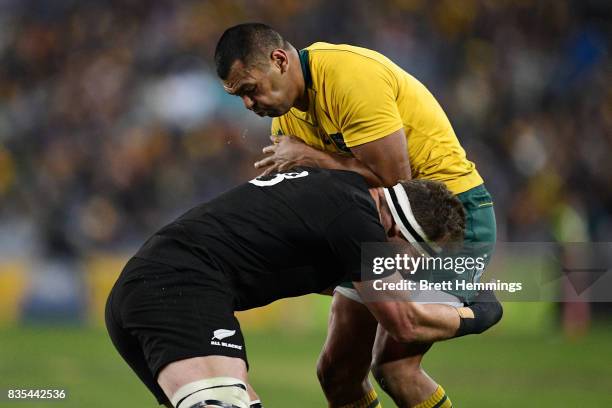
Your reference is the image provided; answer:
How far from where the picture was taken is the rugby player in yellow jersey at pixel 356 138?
4.99m

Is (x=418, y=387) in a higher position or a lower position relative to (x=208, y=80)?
lower

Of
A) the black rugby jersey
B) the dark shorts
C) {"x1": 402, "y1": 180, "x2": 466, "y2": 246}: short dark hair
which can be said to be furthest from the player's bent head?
{"x1": 402, "y1": 180, "x2": 466, "y2": 246}: short dark hair

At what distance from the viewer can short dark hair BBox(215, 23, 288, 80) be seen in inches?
196

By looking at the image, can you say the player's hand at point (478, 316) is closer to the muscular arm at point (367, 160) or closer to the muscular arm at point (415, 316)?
the muscular arm at point (415, 316)

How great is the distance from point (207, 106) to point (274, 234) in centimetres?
995

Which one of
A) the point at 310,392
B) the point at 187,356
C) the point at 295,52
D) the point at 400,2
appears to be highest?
the point at 400,2

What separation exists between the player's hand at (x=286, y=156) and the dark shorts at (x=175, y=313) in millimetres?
978

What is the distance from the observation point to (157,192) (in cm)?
1344

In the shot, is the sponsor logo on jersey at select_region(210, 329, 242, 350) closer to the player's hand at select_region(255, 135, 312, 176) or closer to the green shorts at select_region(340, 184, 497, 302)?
the player's hand at select_region(255, 135, 312, 176)

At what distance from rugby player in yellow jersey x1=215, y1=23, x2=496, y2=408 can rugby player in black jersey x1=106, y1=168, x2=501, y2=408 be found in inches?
21.0

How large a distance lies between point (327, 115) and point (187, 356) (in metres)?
1.57

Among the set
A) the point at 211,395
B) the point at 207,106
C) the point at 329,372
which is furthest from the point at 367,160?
the point at 207,106

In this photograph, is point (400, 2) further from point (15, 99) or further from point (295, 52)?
point (295, 52)

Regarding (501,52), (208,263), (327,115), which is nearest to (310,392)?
(327,115)
